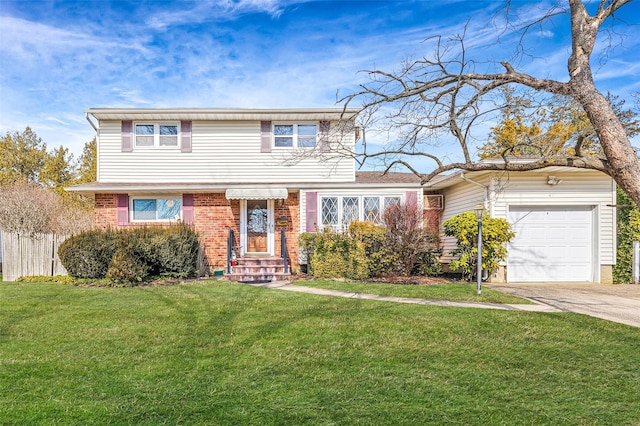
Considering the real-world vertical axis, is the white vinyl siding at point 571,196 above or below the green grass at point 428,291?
above

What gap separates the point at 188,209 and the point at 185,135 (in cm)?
277

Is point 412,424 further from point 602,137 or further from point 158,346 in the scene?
point 602,137

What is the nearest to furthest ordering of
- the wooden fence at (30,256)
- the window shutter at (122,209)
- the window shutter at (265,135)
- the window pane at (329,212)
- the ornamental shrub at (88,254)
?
the ornamental shrub at (88,254) → the wooden fence at (30,256) → the window pane at (329,212) → the window shutter at (122,209) → the window shutter at (265,135)

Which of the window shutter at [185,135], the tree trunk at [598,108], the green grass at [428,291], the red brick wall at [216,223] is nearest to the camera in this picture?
the tree trunk at [598,108]

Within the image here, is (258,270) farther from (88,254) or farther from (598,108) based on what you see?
(598,108)

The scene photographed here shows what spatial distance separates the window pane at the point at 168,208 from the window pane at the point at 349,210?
5.84m

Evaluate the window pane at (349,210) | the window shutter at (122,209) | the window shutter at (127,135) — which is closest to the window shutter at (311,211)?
the window pane at (349,210)

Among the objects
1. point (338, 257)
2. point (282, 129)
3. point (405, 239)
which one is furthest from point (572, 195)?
point (282, 129)

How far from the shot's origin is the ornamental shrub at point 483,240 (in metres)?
11.7

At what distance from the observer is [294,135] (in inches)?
593

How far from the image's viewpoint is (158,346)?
5.59 meters

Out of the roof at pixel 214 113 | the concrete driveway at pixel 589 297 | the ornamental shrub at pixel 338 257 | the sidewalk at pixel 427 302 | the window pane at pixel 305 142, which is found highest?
the roof at pixel 214 113

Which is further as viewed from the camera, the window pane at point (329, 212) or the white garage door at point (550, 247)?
the window pane at point (329, 212)

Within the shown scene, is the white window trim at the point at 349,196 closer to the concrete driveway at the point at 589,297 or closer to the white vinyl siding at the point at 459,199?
the white vinyl siding at the point at 459,199
